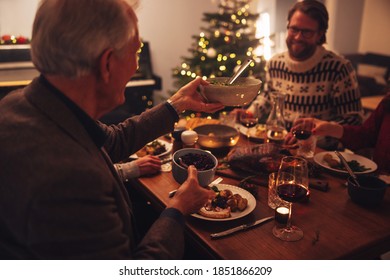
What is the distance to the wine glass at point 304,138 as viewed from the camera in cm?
160

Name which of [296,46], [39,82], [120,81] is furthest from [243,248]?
[296,46]

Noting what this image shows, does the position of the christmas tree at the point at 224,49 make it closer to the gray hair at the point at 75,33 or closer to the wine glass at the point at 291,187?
the wine glass at the point at 291,187

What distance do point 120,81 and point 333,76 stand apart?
171 centimetres

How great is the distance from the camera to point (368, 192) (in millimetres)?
1205

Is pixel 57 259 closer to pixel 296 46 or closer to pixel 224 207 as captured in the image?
pixel 224 207

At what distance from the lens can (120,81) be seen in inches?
37.0

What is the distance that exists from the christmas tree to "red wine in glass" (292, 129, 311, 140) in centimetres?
183

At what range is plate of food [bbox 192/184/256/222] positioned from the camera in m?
1.12

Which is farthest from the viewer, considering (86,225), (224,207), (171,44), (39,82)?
(171,44)

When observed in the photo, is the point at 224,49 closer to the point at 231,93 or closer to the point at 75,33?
the point at 231,93

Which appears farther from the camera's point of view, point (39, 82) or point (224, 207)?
point (224, 207)

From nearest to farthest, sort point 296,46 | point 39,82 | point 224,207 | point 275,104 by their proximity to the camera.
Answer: point 39,82, point 224,207, point 275,104, point 296,46

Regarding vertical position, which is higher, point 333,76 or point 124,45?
point 124,45

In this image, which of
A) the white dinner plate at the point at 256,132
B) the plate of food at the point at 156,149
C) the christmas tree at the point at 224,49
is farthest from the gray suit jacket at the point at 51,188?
the christmas tree at the point at 224,49
